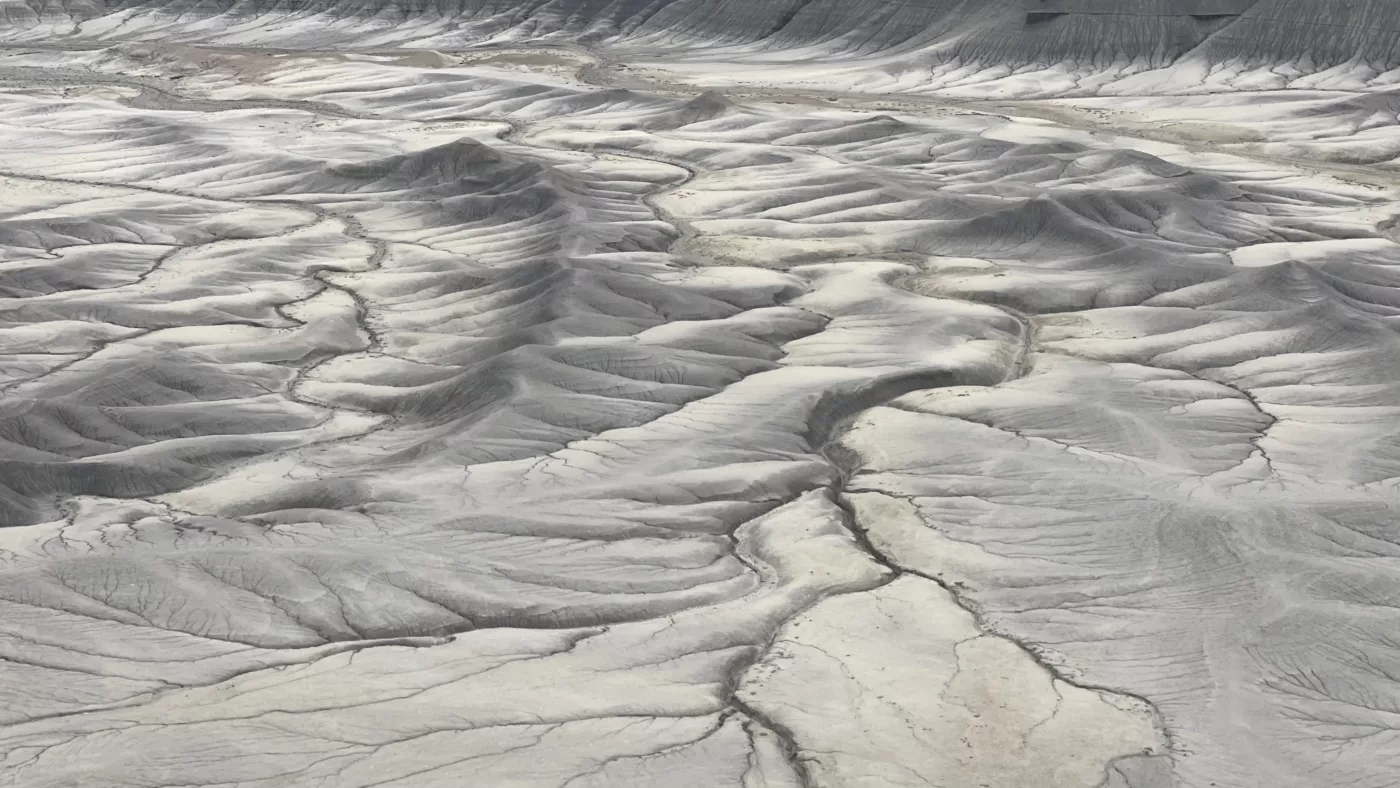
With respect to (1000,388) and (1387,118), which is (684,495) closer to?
(1000,388)

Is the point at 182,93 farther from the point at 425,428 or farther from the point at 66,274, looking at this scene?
the point at 425,428

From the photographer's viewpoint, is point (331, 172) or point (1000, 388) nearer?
point (1000, 388)

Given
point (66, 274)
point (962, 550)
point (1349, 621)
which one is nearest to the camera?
point (1349, 621)

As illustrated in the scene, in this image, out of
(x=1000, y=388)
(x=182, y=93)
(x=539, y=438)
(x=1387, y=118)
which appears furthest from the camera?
(x=182, y=93)

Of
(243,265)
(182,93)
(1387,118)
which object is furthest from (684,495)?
(182,93)

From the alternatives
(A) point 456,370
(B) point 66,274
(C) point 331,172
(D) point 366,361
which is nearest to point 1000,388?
(A) point 456,370

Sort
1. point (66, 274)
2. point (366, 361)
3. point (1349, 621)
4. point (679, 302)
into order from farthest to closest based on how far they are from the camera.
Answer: point (66, 274) → point (679, 302) → point (366, 361) → point (1349, 621)
